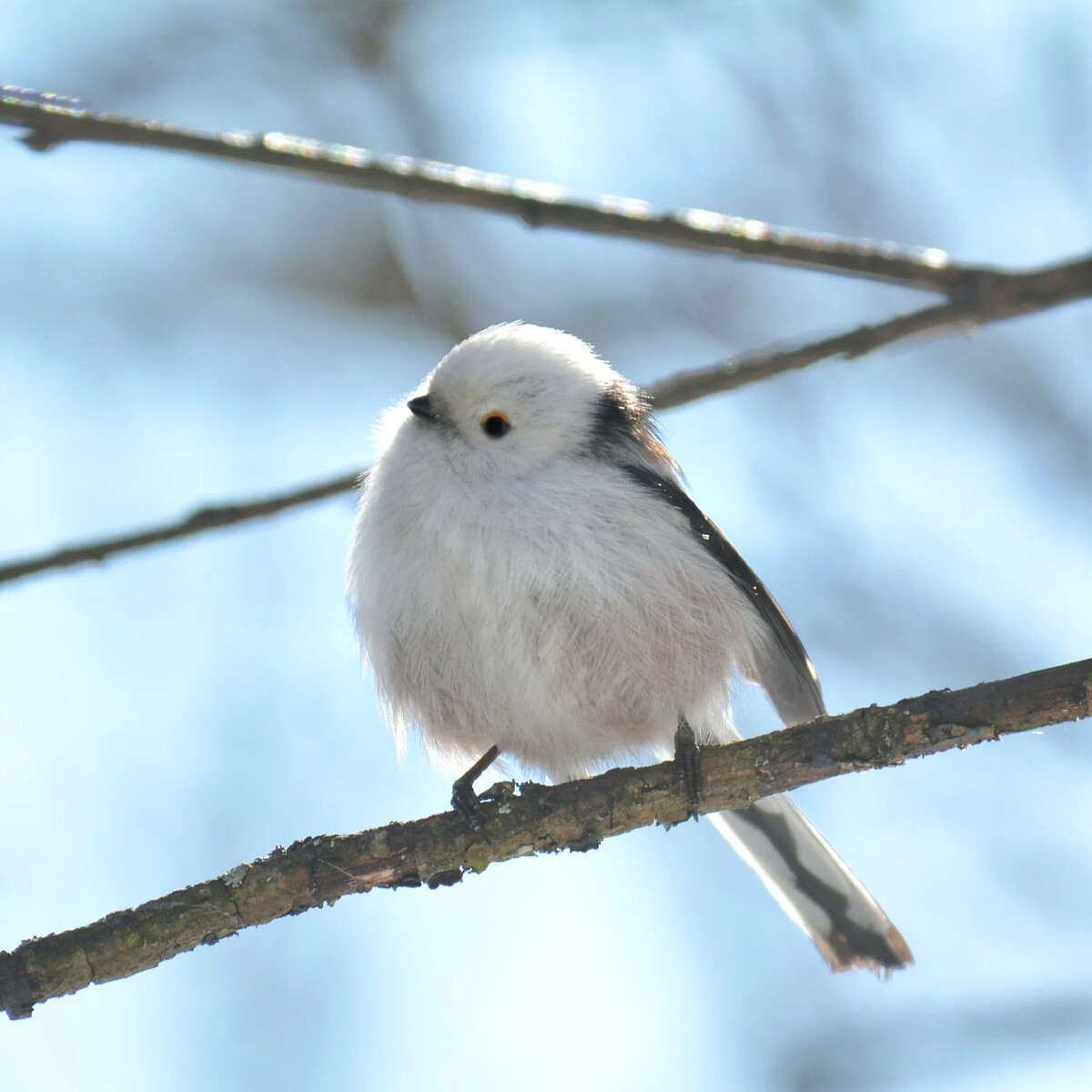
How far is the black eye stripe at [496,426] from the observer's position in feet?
9.96

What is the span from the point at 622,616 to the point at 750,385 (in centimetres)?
88

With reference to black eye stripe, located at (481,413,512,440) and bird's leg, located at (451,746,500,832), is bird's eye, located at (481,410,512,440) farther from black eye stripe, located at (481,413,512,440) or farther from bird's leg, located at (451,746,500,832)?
bird's leg, located at (451,746,500,832)

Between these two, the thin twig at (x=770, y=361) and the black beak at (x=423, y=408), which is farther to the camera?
the black beak at (x=423, y=408)

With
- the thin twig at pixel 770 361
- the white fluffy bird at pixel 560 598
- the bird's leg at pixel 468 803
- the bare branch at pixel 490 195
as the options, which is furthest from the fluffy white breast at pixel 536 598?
the bare branch at pixel 490 195

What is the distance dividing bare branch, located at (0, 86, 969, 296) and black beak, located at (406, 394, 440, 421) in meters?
1.17

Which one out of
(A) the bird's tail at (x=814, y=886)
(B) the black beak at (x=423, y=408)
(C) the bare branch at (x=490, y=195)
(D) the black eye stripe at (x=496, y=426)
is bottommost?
(A) the bird's tail at (x=814, y=886)

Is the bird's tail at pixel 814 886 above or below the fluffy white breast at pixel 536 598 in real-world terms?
below

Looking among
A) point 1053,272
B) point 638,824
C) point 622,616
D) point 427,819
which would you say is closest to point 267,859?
point 427,819

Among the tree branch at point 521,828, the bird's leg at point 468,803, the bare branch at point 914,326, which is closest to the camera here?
the bare branch at point 914,326

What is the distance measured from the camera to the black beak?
308 centimetres

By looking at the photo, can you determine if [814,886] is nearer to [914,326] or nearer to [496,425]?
[496,425]

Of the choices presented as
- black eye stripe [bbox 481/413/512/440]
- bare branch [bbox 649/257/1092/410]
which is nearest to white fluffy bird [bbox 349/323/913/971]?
black eye stripe [bbox 481/413/512/440]

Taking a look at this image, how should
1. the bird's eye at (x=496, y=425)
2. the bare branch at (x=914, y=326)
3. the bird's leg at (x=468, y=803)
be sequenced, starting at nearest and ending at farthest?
the bare branch at (x=914, y=326), the bird's leg at (x=468, y=803), the bird's eye at (x=496, y=425)

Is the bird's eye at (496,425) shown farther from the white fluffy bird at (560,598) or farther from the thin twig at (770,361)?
the thin twig at (770,361)
